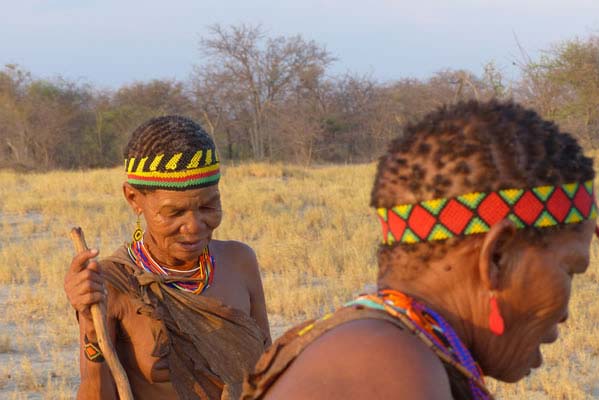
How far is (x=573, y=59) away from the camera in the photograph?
25.5m

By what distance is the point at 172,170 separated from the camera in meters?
2.53

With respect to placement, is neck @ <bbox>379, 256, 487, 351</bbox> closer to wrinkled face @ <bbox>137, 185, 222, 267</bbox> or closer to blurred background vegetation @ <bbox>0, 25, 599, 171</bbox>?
wrinkled face @ <bbox>137, 185, 222, 267</bbox>

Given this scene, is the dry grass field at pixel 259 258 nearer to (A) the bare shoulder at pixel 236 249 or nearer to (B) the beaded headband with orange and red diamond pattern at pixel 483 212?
(A) the bare shoulder at pixel 236 249

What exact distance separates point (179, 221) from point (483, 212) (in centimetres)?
152

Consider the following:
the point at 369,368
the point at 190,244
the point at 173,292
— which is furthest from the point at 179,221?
the point at 369,368

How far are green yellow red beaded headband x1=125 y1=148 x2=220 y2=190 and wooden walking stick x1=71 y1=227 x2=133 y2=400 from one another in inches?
12.7

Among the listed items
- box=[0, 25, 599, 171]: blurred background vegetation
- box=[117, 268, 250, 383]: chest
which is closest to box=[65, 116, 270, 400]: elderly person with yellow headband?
box=[117, 268, 250, 383]: chest

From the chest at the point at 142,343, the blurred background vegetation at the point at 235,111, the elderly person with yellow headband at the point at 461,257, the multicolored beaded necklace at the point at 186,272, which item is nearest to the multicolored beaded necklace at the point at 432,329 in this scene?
the elderly person with yellow headband at the point at 461,257

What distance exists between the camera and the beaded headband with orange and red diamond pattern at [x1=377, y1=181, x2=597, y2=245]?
120cm

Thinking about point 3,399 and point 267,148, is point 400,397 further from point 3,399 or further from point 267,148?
point 267,148

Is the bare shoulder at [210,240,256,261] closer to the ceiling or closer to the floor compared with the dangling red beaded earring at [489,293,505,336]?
closer to the floor

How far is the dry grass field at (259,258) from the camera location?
5422 millimetres

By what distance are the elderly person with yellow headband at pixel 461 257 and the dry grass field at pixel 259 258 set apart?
3.93 m

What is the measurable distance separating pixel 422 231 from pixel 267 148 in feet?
110
